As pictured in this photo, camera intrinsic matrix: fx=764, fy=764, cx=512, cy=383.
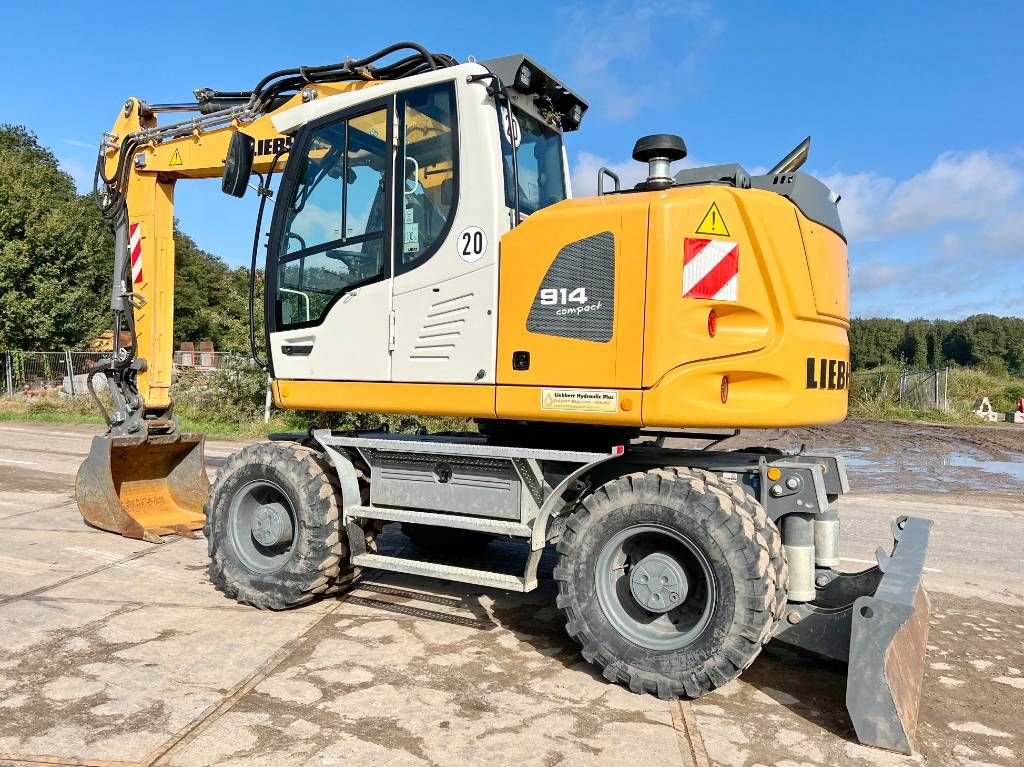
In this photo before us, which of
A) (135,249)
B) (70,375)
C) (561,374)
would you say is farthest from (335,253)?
(70,375)

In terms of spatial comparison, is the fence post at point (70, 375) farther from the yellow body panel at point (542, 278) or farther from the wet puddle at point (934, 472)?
the yellow body panel at point (542, 278)

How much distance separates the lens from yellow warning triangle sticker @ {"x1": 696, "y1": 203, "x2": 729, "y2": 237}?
3.90 m

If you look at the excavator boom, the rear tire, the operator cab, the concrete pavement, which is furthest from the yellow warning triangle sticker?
the excavator boom

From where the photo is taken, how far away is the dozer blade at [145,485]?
684 centimetres

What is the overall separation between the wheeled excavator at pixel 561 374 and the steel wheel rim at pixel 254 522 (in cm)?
2

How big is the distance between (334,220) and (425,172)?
77 centimetres

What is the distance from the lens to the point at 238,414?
18.7 m

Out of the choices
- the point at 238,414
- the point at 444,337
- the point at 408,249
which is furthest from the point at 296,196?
the point at 238,414

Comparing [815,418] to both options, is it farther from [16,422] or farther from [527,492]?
[16,422]

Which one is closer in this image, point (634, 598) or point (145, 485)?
point (634, 598)

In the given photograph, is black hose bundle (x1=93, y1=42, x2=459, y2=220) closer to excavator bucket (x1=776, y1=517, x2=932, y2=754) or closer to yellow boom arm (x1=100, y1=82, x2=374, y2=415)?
yellow boom arm (x1=100, y1=82, x2=374, y2=415)

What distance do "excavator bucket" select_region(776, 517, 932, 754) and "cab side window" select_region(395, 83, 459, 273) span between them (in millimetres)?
2964

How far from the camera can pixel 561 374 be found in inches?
165

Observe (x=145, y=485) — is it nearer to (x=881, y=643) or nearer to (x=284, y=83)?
(x=284, y=83)
